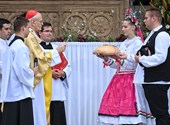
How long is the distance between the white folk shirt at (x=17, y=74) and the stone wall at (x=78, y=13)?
248 centimetres

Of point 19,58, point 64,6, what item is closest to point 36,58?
point 19,58

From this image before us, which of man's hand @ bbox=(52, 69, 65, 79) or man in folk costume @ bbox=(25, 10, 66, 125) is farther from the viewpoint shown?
man's hand @ bbox=(52, 69, 65, 79)

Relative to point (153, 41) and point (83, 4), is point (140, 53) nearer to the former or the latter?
point (153, 41)

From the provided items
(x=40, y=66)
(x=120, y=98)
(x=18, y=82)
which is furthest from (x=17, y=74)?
(x=120, y=98)

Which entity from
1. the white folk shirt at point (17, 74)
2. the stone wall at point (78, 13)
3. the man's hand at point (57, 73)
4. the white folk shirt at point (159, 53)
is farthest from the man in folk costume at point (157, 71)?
the stone wall at point (78, 13)

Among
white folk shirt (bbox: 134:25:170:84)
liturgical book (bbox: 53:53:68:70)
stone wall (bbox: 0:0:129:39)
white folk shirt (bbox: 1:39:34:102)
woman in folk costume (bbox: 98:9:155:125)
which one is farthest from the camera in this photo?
stone wall (bbox: 0:0:129:39)

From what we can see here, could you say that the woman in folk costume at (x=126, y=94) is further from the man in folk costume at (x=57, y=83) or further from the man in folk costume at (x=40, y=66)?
the man in folk costume at (x=40, y=66)

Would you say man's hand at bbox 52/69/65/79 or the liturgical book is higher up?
the liturgical book

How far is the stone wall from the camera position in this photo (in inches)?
306

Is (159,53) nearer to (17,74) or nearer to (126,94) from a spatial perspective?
(126,94)

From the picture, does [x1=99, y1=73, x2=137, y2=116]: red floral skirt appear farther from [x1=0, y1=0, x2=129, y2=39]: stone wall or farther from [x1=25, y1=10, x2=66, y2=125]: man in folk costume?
[x1=0, y1=0, x2=129, y2=39]: stone wall

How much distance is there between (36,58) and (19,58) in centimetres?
41

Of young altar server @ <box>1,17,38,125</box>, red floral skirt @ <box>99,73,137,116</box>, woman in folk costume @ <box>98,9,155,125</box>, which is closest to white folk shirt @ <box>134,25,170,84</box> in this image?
woman in folk costume @ <box>98,9,155,125</box>

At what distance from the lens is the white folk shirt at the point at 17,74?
5297mm
